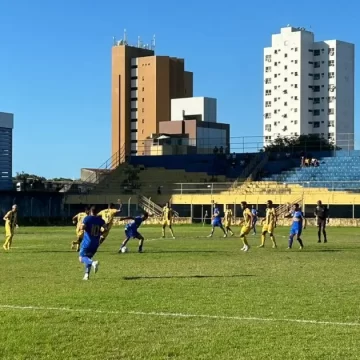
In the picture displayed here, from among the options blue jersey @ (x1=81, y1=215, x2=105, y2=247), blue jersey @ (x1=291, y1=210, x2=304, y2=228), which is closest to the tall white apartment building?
blue jersey @ (x1=291, y1=210, x2=304, y2=228)

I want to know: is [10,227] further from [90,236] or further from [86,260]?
[86,260]

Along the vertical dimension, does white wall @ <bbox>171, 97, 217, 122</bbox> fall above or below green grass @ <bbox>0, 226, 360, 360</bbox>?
above

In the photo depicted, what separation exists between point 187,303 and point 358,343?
4.59 metres

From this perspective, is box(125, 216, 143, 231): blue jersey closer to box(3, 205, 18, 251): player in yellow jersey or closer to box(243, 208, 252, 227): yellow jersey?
box(243, 208, 252, 227): yellow jersey

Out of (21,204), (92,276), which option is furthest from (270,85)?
(92,276)

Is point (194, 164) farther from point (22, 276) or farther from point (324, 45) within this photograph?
point (324, 45)

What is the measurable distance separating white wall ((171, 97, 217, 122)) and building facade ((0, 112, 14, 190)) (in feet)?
170

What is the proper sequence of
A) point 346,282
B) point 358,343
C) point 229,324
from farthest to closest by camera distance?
1. point 346,282
2. point 229,324
3. point 358,343

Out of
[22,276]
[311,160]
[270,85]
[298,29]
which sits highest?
[298,29]

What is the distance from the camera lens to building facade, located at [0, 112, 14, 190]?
85750 millimetres

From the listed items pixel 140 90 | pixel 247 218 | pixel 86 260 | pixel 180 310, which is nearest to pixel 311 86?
pixel 140 90

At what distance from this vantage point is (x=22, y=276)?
68.6 ft

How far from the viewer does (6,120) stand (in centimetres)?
8938

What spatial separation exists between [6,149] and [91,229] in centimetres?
6995
